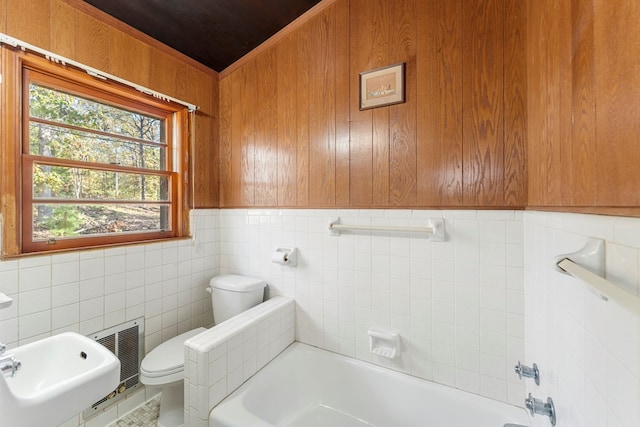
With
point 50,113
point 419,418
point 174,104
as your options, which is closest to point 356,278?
point 419,418

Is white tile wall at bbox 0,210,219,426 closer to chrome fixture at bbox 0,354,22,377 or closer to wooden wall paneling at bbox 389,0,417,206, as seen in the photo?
chrome fixture at bbox 0,354,22,377

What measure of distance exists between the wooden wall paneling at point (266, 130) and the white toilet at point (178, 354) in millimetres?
659

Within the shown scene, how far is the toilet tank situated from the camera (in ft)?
6.29

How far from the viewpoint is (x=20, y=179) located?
53.6 inches

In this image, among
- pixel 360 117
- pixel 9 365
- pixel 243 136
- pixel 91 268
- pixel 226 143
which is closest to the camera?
pixel 9 365

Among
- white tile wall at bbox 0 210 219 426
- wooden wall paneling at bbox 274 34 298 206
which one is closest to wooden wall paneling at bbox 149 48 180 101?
wooden wall paneling at bbox 274 34 298 206

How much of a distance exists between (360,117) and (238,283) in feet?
4.82

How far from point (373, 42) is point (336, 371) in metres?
2.12

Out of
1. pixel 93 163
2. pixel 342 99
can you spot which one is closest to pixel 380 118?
pixel 342 99

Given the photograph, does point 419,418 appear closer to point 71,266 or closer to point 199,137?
point 71,266

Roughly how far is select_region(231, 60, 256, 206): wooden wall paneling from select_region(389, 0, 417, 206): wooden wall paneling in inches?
45.0

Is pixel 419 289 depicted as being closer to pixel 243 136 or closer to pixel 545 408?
pixel 545 408

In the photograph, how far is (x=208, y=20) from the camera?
1.80 metres

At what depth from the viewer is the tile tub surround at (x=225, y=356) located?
1.26 m
